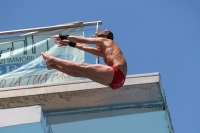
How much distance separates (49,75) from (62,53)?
756mm

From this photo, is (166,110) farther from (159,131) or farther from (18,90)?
(18,90)

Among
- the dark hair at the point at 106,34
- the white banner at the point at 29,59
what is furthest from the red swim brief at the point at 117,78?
the white banner at the point at 29,59

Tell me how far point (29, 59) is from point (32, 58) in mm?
75

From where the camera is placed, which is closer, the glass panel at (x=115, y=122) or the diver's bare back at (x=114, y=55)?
the diver's bare back at (x=114, y=55)

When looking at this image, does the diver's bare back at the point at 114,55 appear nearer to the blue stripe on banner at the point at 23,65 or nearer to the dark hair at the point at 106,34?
the dark hair at the point at 106,34

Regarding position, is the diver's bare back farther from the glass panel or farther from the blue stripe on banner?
the blue stripe on banner

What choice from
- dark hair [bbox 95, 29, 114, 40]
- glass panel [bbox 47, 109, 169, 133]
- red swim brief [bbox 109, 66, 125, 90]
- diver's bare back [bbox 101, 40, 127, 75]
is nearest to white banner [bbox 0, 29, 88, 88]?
glass panel [bbox 47, 109, 169, 133]

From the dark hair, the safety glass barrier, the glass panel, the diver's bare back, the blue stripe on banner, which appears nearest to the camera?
the diver's bare back

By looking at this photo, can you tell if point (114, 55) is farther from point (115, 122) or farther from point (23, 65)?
point (23, 65)

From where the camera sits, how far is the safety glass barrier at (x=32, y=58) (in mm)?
11109

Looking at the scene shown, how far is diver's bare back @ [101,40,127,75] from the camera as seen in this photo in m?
8.37

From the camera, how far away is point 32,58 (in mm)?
11695

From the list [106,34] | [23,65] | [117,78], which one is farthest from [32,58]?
[117,78]

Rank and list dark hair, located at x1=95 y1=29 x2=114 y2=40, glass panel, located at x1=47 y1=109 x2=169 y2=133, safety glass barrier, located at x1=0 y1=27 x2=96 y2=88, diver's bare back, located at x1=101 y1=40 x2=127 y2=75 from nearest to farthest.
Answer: diver's bare back, located at x1=101 y1=40 x2=127 y2=75, dark hair, located at x1=95 y1=29 x2=114 y2=40, glass panel, located at x1=47 y1=109 x2=169 y2=133, safety glass barrier, located at x1=0 y1=27 x2=96 y2=88
